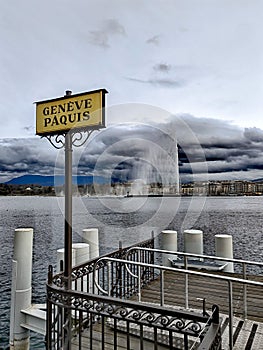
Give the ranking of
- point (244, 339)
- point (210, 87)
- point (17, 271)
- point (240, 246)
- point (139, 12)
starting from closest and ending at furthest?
1. point (244, 339)
2. point (17, 271)
3. point (139, 12)
4. point (210, 87)
5. point (240, 246)

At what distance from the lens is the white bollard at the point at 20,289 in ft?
18.6

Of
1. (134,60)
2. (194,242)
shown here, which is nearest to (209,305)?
(194,242)

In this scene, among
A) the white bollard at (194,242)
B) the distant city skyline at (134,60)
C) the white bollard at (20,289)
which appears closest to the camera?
the white bollard at (20,289)

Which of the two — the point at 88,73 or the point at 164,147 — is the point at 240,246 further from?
the point at 88,73

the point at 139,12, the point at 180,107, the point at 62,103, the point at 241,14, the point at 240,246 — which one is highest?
the point at 139,12

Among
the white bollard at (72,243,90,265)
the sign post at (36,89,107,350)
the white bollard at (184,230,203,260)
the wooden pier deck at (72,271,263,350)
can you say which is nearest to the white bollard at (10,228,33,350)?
the white bollard at (72,243,90,265)

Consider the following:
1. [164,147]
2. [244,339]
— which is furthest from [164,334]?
[164,147]

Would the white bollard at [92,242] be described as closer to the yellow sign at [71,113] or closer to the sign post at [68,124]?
the sign post at [68,124]

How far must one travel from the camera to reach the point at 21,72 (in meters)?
12.1

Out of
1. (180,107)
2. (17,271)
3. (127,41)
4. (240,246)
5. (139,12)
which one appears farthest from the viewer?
(240,246)

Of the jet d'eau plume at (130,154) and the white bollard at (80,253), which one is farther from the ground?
the jet d'eau plume at (130,154)

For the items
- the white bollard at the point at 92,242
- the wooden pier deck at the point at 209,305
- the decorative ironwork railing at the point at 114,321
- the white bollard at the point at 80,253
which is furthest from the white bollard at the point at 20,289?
the wooden pier deck at the point at 209,305

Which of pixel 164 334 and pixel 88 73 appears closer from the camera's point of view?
pixel 164 334

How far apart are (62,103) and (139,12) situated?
816cm
